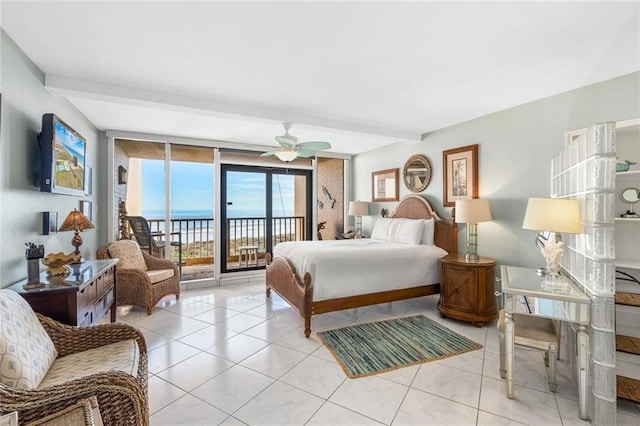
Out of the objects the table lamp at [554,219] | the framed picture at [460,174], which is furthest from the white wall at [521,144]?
the table lamp at [554,219]

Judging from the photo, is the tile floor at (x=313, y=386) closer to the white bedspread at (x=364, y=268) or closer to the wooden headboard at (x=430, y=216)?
the white bedspread at (x=364, y=268)

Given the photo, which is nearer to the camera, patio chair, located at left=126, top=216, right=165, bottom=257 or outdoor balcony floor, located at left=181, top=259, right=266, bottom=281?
patio chair, located at left=126, top=216, right=165, bottom=257

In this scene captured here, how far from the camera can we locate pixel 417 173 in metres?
4.93

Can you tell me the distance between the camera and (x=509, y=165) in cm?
361

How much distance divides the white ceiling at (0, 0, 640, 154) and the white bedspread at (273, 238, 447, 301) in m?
1.76

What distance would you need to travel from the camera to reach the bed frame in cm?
321

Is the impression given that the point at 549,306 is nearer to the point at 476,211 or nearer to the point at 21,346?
the point at 476,211

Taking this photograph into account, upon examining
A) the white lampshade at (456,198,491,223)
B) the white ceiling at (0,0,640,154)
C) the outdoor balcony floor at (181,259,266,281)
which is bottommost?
the outdoor balcony floor at (181,259,266,281)


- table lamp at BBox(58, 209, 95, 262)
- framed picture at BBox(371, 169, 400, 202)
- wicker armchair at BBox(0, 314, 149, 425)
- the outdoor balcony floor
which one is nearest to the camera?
wicker armchair at BBox(0, 314, 149, 425)

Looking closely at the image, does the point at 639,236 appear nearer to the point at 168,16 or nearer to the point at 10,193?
the point at 168,16

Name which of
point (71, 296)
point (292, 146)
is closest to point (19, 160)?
point (71, 296)

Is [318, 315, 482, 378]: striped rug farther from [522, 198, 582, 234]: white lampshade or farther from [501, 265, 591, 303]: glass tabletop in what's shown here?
[522, 198, 582, 234]: white lampshade

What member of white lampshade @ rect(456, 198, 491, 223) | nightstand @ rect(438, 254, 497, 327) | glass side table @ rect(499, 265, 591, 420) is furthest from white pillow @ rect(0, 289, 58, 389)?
white lampshade @ rect(456, 198, 491, 223)

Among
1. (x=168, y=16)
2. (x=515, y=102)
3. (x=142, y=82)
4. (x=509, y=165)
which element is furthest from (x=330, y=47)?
(x=509, y=165)
